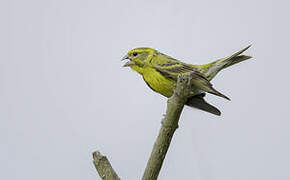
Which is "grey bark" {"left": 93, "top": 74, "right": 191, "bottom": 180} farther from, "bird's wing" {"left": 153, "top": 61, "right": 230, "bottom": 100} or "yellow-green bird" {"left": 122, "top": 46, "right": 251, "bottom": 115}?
"yellow-green bird" {"left": 122, "top": 46, "right": 251, "bottom": 115}

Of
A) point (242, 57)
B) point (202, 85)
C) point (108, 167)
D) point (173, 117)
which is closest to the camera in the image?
point (173, 117)

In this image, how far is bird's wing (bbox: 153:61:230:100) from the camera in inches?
209

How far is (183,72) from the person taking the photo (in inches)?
236

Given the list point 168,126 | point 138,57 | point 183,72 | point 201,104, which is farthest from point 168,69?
point 168,126

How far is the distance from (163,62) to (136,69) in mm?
469

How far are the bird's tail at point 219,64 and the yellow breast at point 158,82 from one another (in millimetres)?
737

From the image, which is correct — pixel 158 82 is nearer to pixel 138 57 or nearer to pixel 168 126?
pixel 138 57

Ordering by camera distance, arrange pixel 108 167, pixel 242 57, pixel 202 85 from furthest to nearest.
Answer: pixel 242 57 < pixel 202 85 < pixel 108 167

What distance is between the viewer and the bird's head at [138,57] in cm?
632

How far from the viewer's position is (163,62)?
20.6ft

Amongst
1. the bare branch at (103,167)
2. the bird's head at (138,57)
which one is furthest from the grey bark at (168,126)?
the bird's head at (138,57)

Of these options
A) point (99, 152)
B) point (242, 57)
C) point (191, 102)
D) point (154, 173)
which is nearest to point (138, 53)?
point (191, 102)

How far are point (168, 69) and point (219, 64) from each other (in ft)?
2.90

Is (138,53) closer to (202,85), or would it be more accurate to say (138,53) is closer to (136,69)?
(136,69)
